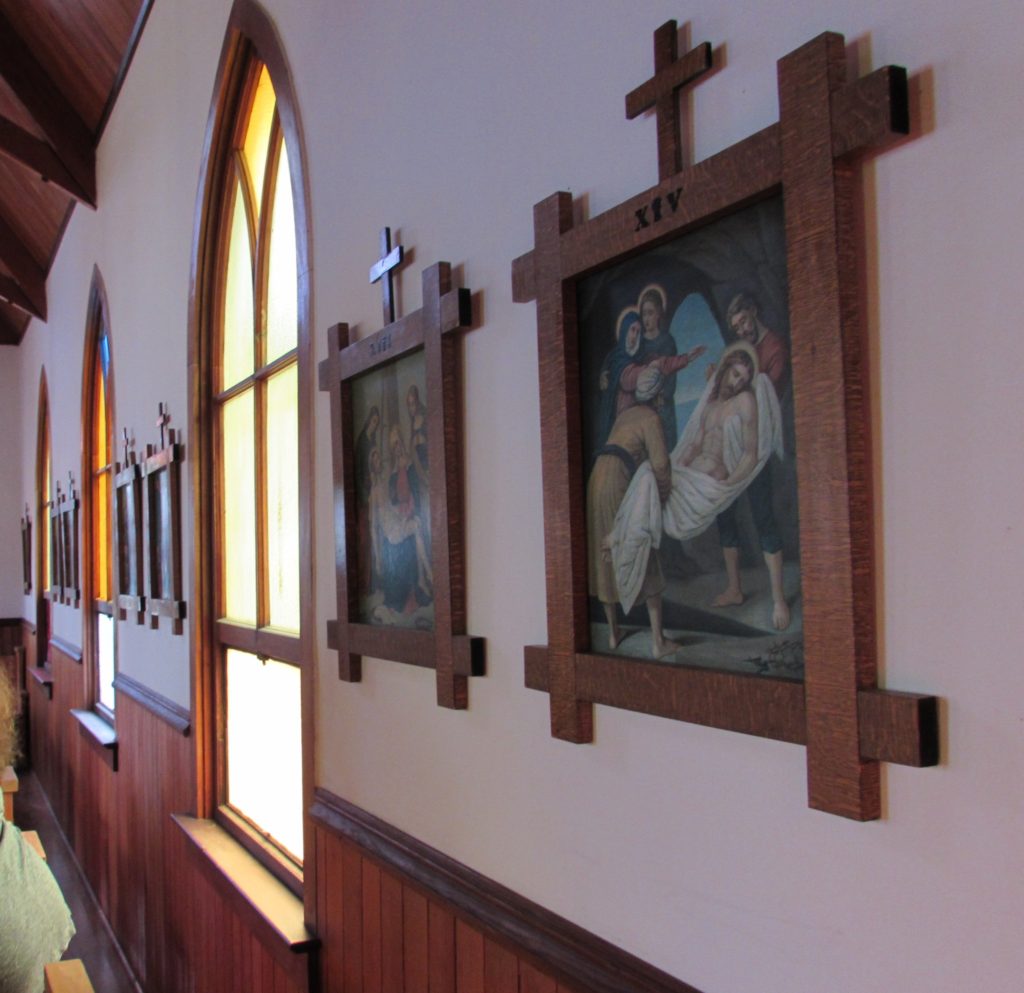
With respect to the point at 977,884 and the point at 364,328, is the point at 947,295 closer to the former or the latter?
the point at 977,884

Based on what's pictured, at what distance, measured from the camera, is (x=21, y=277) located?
9312mm

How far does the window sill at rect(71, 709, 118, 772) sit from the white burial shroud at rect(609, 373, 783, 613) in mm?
4965

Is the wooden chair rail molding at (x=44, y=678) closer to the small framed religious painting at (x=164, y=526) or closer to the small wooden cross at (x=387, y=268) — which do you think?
Result: the small framed religious painting at (x=164, y=526)

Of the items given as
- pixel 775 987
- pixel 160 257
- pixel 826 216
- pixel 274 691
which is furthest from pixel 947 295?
pixel 160 257

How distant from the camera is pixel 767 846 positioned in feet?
4.26

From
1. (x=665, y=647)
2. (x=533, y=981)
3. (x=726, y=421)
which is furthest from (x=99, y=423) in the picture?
(x=726, y=421)

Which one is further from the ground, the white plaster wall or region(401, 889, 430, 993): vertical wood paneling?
the white plaster wall

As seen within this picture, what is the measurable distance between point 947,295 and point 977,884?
57cm

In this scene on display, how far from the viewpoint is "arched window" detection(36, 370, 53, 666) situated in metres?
9.88

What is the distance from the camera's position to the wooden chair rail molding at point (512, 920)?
5.05ft

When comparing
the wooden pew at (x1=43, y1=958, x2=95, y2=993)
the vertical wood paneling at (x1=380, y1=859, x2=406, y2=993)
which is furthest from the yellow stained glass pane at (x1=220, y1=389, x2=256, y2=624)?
the vertical wood paneling at (x1=380, y1=859, x2=406, y2=993)

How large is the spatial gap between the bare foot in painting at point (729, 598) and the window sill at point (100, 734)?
515cm

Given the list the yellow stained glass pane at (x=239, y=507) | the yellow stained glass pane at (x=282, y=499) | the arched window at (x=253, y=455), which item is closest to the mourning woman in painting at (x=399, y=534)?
the arched window at (x=253, y=455)

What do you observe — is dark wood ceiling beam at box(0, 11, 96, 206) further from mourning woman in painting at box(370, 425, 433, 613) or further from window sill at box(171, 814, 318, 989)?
mourning woman in painting at box(370, 425, 433, 613)
